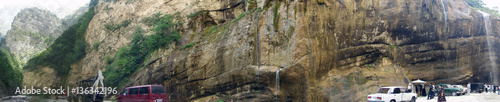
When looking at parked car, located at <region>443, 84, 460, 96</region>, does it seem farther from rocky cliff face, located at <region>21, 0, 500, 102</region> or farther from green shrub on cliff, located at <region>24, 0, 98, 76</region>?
green shrub on cliff, located at <region>24, 0, 98, 76</region>

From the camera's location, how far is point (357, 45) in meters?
23.7

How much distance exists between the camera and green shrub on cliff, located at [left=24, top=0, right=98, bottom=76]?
50.3 metres

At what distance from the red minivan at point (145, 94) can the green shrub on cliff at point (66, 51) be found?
3258cm

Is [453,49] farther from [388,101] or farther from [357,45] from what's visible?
[388,101]

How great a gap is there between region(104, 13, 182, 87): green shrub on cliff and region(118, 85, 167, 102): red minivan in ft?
43.5

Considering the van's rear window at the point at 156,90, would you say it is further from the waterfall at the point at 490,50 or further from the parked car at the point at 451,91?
the waterfall at the point at 490,50

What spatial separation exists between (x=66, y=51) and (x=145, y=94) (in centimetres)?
3891

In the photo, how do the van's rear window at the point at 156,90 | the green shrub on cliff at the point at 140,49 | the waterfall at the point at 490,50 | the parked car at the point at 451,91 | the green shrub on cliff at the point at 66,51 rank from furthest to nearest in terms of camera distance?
the green shrub on cliff at the point at 66,51
the green shrub on cliff at the point at 140,49
the waterfall at the point at 490,50
the parked car at the point at 451,91
the van's rear window at the point at 156,90

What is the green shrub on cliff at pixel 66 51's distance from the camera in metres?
50.3

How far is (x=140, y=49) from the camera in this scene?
3750 centimetres

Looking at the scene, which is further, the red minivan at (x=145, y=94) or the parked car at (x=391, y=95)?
the red minivan at (x=145, y=94)

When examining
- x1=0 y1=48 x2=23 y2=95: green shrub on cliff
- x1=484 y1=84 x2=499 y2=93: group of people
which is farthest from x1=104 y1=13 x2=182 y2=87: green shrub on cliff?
x1=484 y1=84 x2=499 y2=93: group of people

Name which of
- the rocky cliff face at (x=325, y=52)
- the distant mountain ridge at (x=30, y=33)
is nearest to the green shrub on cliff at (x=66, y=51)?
the distant mountain ridge at (x=30, y=33)

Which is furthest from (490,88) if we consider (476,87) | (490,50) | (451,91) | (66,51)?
(66,51)
